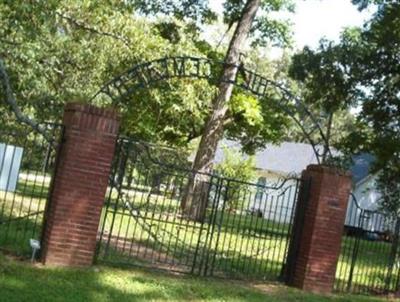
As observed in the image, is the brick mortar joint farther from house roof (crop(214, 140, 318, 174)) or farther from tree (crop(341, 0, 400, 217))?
house roof (crop(214, 140, 318, 174))

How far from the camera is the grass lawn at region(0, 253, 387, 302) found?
314 inches

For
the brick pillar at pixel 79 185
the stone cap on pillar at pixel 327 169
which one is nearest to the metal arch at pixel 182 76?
the stone cap on pillar at pixel 327 169

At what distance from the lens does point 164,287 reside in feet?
30.7

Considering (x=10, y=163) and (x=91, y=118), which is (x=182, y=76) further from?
(x=10, y=163)

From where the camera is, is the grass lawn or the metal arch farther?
the metal arch

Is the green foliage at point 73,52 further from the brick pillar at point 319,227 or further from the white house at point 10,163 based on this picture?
the brick pillar at point 319,227

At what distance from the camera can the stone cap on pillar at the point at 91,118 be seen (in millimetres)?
9375

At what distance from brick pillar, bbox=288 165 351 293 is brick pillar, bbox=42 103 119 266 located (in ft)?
12.1

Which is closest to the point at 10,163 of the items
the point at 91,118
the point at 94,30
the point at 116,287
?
the point at 91,118

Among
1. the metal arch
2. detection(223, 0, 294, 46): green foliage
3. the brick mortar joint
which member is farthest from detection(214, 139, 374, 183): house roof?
the brick mortar joint

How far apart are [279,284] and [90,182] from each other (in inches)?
154

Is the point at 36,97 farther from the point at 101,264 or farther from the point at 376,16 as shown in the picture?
the point at 376,16

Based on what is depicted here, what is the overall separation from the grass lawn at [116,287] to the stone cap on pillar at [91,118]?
2.04 meters

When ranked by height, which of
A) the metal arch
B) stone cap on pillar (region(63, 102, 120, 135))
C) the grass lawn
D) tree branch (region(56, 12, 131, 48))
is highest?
tree branch (region(56, 12, 131, 48))
